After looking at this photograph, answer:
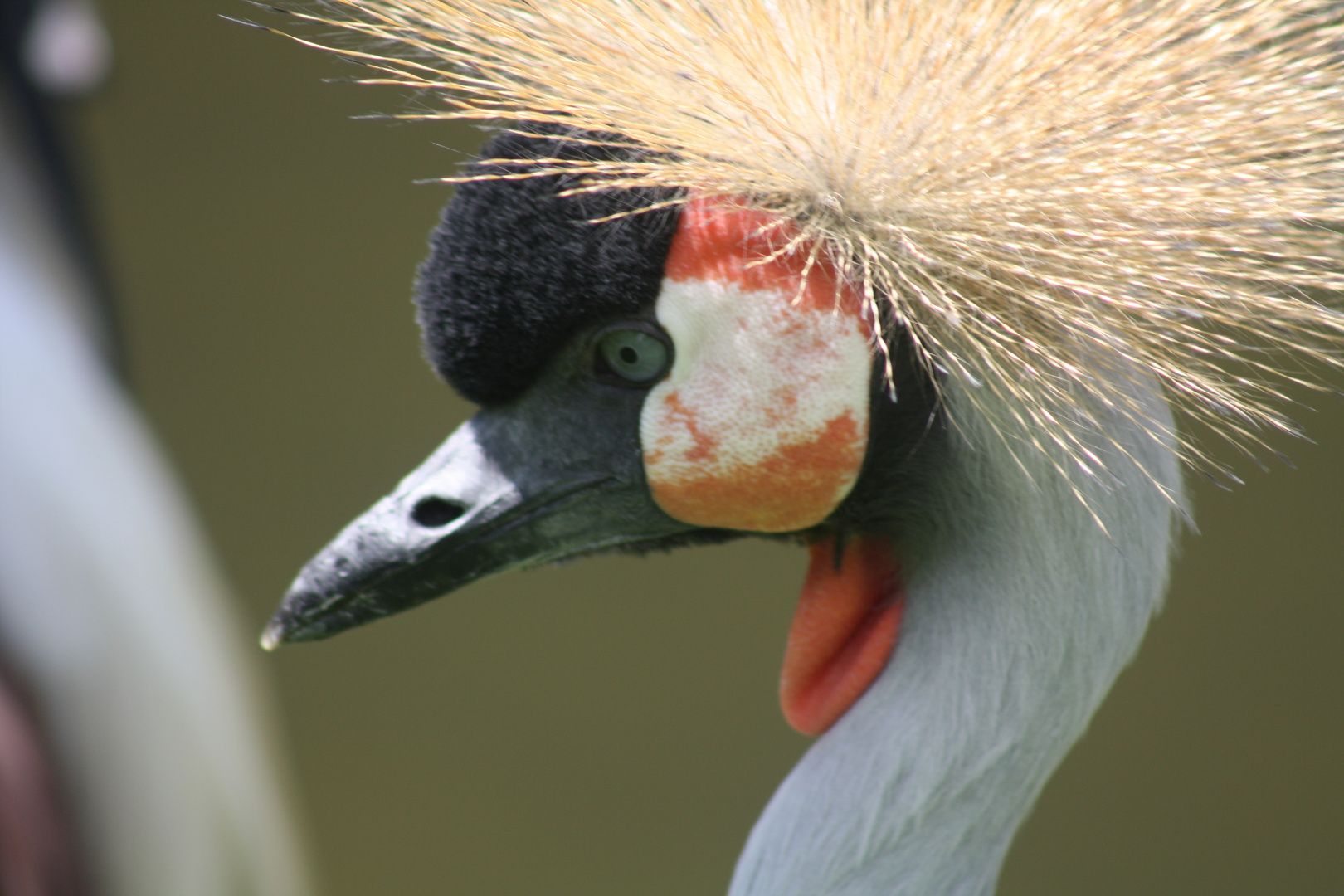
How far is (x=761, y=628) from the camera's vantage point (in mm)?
1828

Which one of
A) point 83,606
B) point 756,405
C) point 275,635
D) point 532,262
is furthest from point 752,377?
point 83,606

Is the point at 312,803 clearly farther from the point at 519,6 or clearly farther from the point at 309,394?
the point at 519,6

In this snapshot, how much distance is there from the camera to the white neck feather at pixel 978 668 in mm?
571

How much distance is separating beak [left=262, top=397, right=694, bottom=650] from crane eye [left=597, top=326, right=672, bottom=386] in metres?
0.02

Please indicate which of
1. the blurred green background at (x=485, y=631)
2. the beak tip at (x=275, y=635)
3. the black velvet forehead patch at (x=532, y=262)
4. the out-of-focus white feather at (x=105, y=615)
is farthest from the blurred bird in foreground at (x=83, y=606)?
the black velvet forehead patch at (x=532, y=262)

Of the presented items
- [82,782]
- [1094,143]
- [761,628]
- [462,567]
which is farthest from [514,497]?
[761,628]

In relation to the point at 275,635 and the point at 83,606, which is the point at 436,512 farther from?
the point at 83,606

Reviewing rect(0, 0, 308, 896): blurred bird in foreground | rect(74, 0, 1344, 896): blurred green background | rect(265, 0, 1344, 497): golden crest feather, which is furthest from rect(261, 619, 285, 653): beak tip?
rect(74, 0, 1344, 896): blurred green background

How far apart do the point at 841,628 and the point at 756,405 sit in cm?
18

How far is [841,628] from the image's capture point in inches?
25.5

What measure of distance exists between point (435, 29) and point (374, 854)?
5.27ft

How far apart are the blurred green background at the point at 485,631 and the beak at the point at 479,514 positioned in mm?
1180

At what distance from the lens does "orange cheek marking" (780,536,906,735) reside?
0.63 m

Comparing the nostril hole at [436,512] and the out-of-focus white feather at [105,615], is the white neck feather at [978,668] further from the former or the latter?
the out-of-focus white feather at [105,615]
